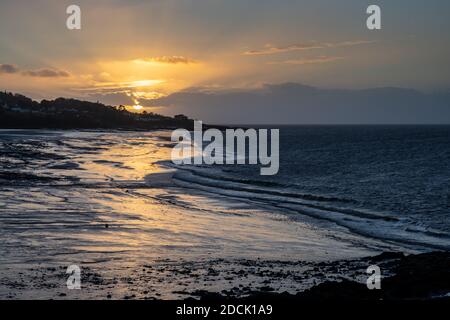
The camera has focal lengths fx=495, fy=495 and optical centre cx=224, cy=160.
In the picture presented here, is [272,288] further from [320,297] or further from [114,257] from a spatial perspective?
[114,257]

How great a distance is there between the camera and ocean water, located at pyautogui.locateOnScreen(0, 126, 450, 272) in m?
17.0

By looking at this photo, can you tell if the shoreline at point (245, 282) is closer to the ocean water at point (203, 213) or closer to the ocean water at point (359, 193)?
the ocean water at point (203, 213)

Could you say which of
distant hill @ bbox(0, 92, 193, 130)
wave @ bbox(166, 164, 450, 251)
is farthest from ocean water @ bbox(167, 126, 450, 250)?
distant hill @ bbox(0, 92, 193, 130)

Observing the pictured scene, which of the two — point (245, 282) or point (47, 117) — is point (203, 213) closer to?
point (245, 282)

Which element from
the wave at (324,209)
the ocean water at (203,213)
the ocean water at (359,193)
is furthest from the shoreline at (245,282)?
the ocean water at (359,193)

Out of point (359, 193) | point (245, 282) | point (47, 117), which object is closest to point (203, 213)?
point (245, 282)

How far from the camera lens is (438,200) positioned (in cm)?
3266

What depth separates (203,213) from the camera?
2581cm

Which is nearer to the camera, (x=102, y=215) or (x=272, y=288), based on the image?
(x=272, y=288)

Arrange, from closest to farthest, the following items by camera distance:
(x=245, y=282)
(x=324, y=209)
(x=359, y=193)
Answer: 1. (x=245, y=282)
2. (x=324, y=209)
3. (x=359, y=193)

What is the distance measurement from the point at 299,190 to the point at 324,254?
880 inches

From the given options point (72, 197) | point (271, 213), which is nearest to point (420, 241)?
point (271, 213)

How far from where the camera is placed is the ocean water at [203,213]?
55.8 ft
